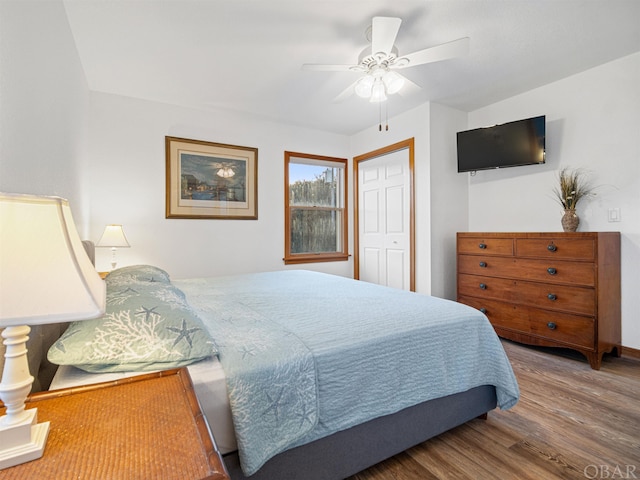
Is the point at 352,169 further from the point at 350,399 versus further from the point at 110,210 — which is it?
the point at 350,399

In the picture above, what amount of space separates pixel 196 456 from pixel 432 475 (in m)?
1.24

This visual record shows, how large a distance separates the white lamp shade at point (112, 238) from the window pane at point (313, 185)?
204 centimetres

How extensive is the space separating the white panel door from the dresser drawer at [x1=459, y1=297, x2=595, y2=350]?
98cm

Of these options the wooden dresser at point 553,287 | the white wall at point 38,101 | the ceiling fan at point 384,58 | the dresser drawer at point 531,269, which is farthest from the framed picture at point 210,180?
the wooden dresser at point 553,287

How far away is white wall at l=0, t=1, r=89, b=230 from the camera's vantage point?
1.07 metres

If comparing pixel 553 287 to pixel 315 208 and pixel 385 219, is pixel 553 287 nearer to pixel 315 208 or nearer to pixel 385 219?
pixel 385 219

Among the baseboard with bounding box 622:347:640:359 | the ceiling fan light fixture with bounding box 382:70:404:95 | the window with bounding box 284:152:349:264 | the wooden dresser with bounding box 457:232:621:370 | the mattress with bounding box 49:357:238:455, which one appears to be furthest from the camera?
the window with bounding box 284:152:349:264

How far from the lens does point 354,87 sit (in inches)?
94.8

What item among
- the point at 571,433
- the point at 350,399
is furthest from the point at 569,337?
the point at 350,399

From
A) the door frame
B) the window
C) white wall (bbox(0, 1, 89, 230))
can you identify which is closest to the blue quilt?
white wall (bbox(0, 1, 89, 230))

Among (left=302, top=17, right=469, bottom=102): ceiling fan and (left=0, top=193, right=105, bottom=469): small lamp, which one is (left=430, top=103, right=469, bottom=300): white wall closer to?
(left=302, top=17, right=469, bottom=102): ceiling fan

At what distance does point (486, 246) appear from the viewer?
10.2ft

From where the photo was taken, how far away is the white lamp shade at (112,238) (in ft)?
9.38

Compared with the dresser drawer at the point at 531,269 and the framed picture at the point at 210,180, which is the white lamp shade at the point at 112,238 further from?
the dresser drawer at the point at 531,269
